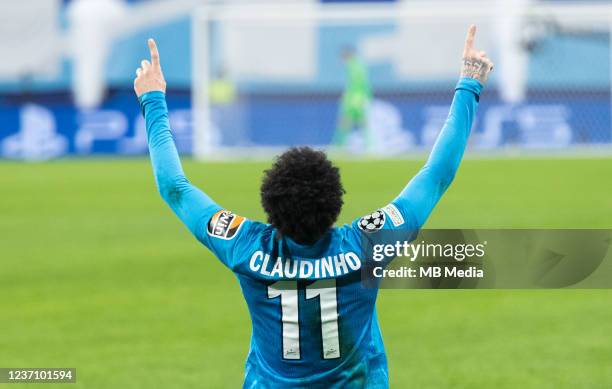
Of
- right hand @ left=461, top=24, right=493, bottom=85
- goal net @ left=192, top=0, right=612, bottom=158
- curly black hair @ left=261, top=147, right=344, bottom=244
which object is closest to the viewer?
curly black hair @ left=261, top=147, right=344, bottom=244

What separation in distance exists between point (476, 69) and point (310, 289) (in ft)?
3.59

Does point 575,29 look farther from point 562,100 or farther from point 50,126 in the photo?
point 50,126

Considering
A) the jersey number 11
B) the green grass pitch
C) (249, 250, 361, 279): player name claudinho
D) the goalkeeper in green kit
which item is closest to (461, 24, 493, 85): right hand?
(249, 250, 361, 279): player name claudinho

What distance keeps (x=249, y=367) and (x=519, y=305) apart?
5473mm

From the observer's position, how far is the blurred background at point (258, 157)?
7.50 meters

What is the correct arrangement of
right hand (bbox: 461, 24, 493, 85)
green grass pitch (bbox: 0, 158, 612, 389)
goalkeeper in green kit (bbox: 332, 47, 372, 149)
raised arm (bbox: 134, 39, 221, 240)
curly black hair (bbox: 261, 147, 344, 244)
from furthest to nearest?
goalkeeper in green kit (bbox: 332, 47, 372, 149)
green grass pitch (bbox: 0, 158, 612, 389)
right hand (bbox: 461, 24, 493, 85)
raised arm (bbox: 134, 39, 221, 240)
curly black hair (bbox: 261, 147, 344, 244)

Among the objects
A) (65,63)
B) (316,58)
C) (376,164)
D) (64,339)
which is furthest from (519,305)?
(65,63)

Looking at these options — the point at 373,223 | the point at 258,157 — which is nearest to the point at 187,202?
the point at 373,223

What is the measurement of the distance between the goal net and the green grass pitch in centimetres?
1109

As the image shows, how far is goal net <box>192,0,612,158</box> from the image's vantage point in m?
27.2

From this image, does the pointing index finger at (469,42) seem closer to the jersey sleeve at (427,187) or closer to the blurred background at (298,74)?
the jersey sleeve at (427,187)

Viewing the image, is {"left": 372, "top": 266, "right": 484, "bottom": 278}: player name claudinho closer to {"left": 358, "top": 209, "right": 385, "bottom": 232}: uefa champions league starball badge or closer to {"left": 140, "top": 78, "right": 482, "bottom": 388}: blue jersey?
{"left": 140, "top": 78, "right": 482, "bottom": 388}: blue jersey

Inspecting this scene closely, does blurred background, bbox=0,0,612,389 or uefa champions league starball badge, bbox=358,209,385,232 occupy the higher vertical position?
blurred background, bbox=0,0,612,389

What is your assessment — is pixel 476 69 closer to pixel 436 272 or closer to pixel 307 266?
pixel 436 272
